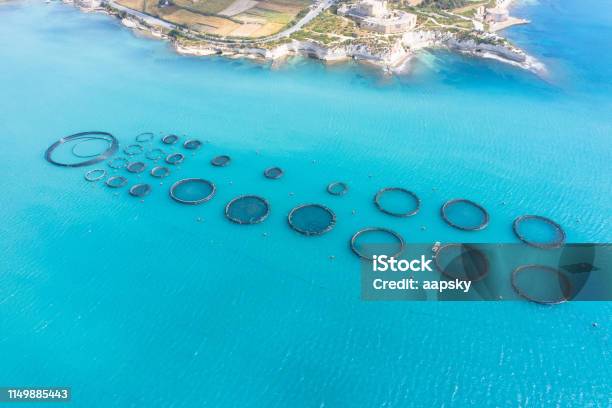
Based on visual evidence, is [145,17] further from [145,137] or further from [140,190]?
[140,190]

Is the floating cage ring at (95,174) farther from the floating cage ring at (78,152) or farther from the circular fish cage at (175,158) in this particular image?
the circular fish cage at (175,158)

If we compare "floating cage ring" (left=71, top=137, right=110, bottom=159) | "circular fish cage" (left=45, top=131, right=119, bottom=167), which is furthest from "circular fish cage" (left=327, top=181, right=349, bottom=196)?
"floating cage ring" (left=71, top=137, right=110, bottom=159)

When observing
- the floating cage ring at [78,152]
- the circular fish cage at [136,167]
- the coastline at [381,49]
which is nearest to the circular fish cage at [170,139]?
the circular fish cage at [136,167]

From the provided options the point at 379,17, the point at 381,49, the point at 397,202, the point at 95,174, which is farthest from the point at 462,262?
the point at 379,17

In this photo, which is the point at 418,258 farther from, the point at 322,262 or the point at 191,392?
the point at 191,392

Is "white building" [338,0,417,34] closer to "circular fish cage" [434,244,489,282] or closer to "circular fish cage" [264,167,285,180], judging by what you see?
"circular fish cage" [264,167,285,180]
